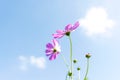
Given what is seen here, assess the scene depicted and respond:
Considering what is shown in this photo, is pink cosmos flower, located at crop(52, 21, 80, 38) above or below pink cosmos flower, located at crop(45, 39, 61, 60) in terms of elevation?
above

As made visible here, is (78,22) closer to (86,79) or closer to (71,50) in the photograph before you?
(71,50)

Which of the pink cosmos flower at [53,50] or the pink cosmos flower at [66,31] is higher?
the pink cosmos flower at [66,31]

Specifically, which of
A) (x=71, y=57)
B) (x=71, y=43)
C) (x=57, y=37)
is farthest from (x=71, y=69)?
(x=57, y=37)

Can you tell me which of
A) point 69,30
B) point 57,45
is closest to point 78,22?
point 69,30

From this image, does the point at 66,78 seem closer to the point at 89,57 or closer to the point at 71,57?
the point at 71,57

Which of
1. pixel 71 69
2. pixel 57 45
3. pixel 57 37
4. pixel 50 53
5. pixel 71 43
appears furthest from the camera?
pixel 50 53

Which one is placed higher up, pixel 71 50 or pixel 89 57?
pixel 89 57

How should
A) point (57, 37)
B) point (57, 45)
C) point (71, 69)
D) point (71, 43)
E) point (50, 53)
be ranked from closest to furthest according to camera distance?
point (71, 69)
point (71, 43)
point (57, 37)
point (57, 45)
point (50, 53)

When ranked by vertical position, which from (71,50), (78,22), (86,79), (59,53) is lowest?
(86,79)

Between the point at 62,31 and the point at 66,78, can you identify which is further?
the point at 62,31
